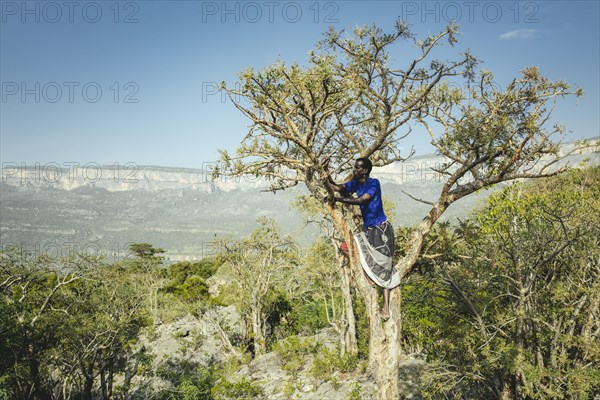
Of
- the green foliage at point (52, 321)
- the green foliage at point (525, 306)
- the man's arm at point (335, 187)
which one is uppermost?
the man's arm at point (335, 187)

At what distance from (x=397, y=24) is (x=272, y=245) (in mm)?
22555

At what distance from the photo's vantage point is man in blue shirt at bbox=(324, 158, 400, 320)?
539 centimetres

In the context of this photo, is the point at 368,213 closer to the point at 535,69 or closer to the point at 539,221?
the point at 535,69

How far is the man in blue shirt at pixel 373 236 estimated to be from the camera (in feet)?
17.7

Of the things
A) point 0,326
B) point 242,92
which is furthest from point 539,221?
point 0,326

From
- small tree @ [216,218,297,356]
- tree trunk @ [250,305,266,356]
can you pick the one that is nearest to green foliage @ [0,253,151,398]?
Answer: small tree @ [216,218,297,356]

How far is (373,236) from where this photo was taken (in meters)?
5.52

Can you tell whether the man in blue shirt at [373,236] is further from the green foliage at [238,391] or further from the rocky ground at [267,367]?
the green foliage at [238,391]

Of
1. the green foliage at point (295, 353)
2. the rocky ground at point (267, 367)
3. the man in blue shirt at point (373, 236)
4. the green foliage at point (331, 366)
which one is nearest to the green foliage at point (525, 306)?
the man in blue shirt at point (373, 236)

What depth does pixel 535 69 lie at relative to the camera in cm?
675

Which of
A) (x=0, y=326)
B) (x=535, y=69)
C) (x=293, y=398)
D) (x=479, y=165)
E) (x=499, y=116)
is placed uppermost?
(x=535, y=69)

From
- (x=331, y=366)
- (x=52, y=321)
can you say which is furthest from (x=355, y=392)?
(x=52, y=321)

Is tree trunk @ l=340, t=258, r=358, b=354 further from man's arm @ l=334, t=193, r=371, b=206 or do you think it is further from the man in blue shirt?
man's arm @ l=334, t=193, r=371, b=206

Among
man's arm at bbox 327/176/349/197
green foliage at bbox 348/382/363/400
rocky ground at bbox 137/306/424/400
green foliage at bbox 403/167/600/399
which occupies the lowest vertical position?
rocky ground at bbox 137/306/424/400
